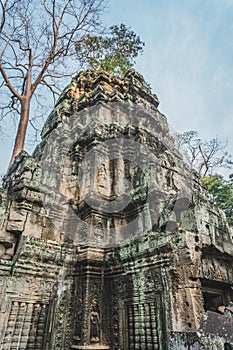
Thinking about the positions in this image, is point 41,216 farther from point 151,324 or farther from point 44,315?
point 151,324

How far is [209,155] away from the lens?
1536 centimetres

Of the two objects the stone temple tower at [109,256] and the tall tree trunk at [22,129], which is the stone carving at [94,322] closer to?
the stone temple tower at [109,256]

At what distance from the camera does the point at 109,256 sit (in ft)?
15.7

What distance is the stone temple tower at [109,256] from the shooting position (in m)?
3.56

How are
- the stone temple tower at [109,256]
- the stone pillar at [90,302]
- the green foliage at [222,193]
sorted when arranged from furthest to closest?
the green foliage at [222,193] → the stone pillar at [90,302] → the stone temple tower at [109,256]

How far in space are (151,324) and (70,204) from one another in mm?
3353

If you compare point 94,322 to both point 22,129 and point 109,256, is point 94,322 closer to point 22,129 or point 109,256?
point 109,256

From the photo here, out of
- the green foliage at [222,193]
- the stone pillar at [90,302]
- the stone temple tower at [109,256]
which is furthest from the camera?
the green foliage at [222,193]

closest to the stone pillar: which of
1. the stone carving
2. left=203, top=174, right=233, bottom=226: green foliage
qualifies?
the stone carving

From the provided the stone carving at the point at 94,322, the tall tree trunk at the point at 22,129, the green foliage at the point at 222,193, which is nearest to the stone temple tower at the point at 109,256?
the stone carving at the point at 94,322

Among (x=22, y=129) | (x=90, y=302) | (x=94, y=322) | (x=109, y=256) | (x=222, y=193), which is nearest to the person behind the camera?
(x=94, y=322)

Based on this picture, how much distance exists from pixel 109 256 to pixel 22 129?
6477mm

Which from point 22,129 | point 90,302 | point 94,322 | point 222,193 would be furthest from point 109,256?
point 222,193

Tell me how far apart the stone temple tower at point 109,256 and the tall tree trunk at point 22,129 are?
77.5 inches
